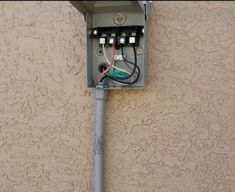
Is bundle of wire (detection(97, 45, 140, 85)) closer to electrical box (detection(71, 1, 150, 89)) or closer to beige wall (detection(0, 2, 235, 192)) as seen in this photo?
electrical box (detection(71, 1, 150, 89))

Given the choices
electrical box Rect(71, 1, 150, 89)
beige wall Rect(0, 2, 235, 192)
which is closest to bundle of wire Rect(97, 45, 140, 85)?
electrical box Rect(71, 1, 150, 89)

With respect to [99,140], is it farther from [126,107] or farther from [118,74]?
[118,74]

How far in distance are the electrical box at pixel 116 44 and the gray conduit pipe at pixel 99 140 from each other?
7cm

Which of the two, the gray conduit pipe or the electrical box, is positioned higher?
the electrical box

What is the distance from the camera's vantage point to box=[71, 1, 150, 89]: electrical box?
3.94 ft

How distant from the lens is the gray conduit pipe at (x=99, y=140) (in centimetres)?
128

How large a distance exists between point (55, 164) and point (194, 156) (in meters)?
0.79

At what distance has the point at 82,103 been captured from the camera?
139cm

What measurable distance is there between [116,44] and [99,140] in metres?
0.51

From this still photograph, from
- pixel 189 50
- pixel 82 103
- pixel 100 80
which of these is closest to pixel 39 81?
pixel 82 103

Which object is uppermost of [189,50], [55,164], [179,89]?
[189,50]

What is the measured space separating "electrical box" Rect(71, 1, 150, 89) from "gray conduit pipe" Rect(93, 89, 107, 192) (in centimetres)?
7

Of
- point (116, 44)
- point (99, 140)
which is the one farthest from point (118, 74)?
point (99, 140)

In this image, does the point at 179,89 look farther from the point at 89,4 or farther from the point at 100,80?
the point at 89,4
